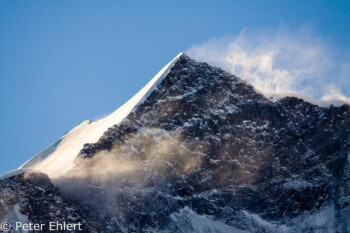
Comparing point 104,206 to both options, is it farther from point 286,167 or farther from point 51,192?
point 286,167

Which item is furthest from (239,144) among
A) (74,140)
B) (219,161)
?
(74,140)

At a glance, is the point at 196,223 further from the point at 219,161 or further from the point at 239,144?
the point at 239,144

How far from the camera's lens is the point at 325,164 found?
15738cm

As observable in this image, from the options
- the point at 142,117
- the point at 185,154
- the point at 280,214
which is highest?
the point at 142,117

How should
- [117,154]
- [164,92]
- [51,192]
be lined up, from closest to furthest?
1. [51,192]
2. [117,154]
3. [164,92]

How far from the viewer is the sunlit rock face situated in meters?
138

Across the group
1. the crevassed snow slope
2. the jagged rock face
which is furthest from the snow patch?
the crevassed snow slope

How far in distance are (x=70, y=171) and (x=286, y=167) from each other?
55.8 meters

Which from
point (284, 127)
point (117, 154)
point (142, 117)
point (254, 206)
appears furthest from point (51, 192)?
point (284, 127)

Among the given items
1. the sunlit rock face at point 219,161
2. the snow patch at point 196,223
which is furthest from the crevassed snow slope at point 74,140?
the snow patch at point 196,223

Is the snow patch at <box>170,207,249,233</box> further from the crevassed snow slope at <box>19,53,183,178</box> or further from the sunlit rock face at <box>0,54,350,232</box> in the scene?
the crevassed snow slope at <box>19,53,183,178</box>

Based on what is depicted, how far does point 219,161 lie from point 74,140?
3988cm

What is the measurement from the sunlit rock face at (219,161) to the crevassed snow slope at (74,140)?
297 centimetres

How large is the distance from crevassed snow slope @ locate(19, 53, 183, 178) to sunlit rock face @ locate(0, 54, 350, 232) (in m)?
2.97
